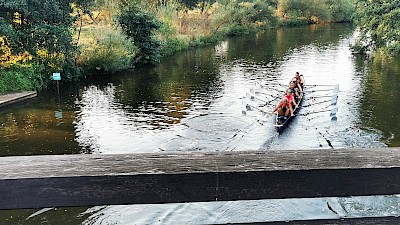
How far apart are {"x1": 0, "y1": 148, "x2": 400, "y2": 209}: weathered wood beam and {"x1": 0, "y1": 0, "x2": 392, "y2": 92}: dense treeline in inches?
693

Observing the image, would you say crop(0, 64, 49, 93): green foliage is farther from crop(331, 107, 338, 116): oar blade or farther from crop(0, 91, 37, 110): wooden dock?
crop(331, 107, 338, 116): oar blade

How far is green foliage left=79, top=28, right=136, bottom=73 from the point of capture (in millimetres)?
23312

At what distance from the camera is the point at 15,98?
16922 mm

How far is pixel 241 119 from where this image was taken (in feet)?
49.4

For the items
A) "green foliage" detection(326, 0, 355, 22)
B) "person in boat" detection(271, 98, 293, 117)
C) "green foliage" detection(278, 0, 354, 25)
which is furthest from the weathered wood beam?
"green foliage" detection(326, 0, 355, 22)

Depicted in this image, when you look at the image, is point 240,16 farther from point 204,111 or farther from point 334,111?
point 334,111

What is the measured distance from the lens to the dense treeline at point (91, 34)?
1834 cm

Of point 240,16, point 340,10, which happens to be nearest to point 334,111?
point 240,16

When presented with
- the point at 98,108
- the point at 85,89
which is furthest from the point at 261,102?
the point at 85,89

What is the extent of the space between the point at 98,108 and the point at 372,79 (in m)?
15.2

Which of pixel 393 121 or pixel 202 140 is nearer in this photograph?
pixel 202 140

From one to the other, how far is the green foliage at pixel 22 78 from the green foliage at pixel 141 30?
794 cm

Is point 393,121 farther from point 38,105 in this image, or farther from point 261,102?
point 38,105

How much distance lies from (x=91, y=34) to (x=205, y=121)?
39.7 feet
